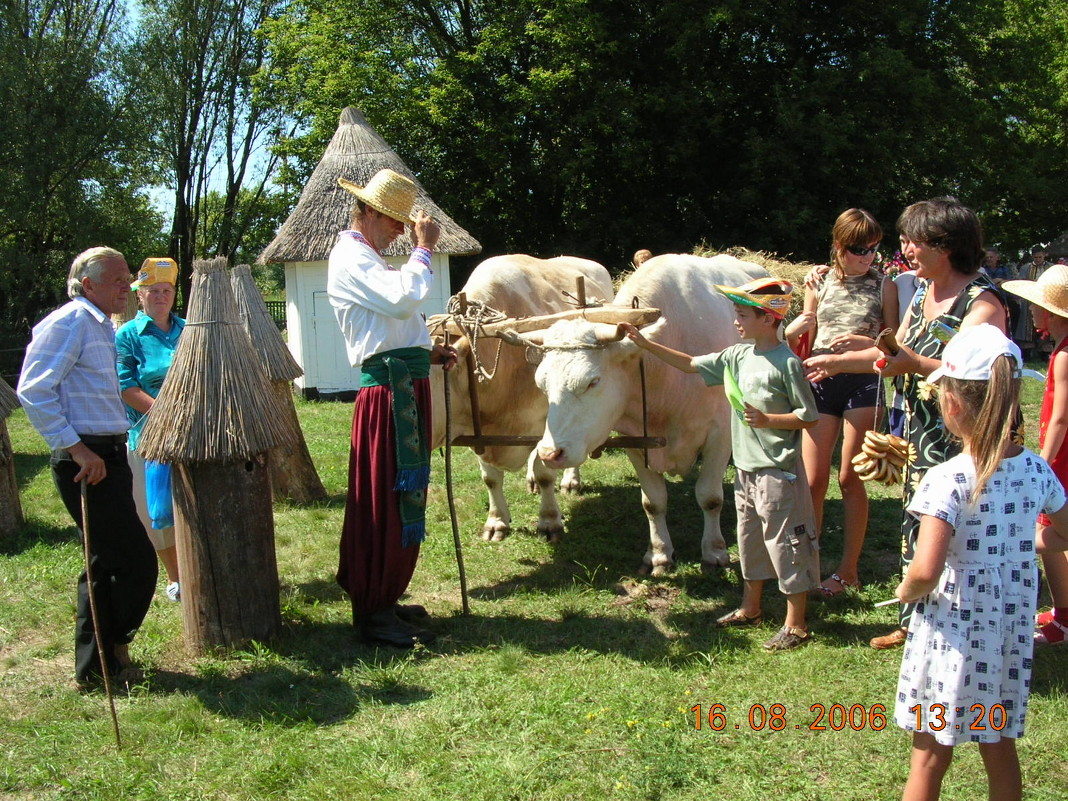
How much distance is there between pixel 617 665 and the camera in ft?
13.8

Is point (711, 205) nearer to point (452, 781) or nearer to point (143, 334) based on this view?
point (143, 334)

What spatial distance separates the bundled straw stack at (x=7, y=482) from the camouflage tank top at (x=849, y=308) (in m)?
5.69

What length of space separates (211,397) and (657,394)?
2.60 metres

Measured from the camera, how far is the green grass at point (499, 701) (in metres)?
3.26

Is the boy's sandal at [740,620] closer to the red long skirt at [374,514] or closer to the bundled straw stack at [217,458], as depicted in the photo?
the red long skirt at [374,514]

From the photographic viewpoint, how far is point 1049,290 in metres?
3.66

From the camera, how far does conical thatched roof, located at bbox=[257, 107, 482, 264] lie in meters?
14.9

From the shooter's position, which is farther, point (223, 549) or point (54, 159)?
point (54, 159)

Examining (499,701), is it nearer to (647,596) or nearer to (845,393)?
(647,596)

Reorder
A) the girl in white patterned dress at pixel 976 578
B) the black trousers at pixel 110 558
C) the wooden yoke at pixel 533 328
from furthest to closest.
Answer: the wooden yoke at pixel 533 328 < the black trousers at pixel 110 558 < the girl in white patterned dress at pixel 976 578

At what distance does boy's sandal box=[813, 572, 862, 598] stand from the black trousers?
338 cm

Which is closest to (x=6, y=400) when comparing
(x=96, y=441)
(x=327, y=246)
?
(x=96, y=441)

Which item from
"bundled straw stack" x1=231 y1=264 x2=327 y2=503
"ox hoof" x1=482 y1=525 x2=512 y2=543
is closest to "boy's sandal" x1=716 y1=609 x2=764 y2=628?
"ox hoof" x1=482 y1=525 x2=512 y2=543

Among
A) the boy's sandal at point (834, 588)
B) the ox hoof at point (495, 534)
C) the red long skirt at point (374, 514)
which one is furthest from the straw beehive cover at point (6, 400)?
the boy's sandal at point (834, 588)
